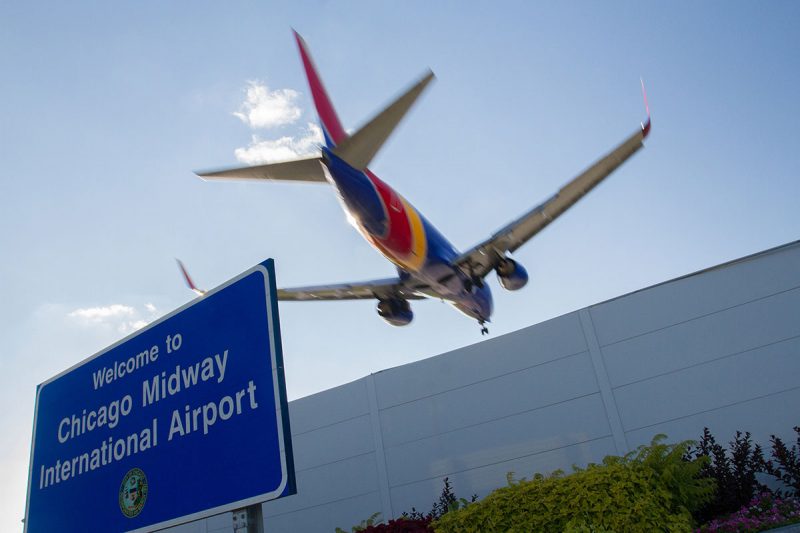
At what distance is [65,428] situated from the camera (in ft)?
17.4

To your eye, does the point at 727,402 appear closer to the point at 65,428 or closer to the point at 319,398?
the point at 319,398

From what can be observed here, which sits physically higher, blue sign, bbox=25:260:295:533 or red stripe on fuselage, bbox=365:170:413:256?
red stripe on fuselage, bbox=365:170:413:256

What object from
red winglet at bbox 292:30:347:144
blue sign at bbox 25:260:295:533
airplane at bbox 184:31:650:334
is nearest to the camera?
blue sign at bbox 25:260:295:533

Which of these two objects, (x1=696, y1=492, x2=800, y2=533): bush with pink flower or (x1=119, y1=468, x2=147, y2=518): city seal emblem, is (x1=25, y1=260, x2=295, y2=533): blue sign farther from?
(x1=696, y1=492, x2=800, y2=533): bush with pink flower

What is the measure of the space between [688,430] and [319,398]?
1024 centimetres

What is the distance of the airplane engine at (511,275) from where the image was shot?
18297mm

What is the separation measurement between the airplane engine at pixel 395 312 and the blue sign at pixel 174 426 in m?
15.0

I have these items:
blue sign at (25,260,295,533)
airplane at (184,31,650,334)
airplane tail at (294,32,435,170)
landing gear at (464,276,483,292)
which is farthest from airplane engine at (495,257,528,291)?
blue sign at (25,260,295,533)

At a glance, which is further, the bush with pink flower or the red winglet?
the red winglet

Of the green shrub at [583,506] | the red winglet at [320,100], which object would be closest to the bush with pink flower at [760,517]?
the green shrub at [583,506]

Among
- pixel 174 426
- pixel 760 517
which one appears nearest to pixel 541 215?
pixel 760 517

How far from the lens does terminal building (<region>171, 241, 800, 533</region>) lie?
14.1 m

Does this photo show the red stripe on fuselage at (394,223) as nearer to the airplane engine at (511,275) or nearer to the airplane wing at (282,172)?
the airplane wing at (282,172)

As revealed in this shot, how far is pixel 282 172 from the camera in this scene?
13523mm
